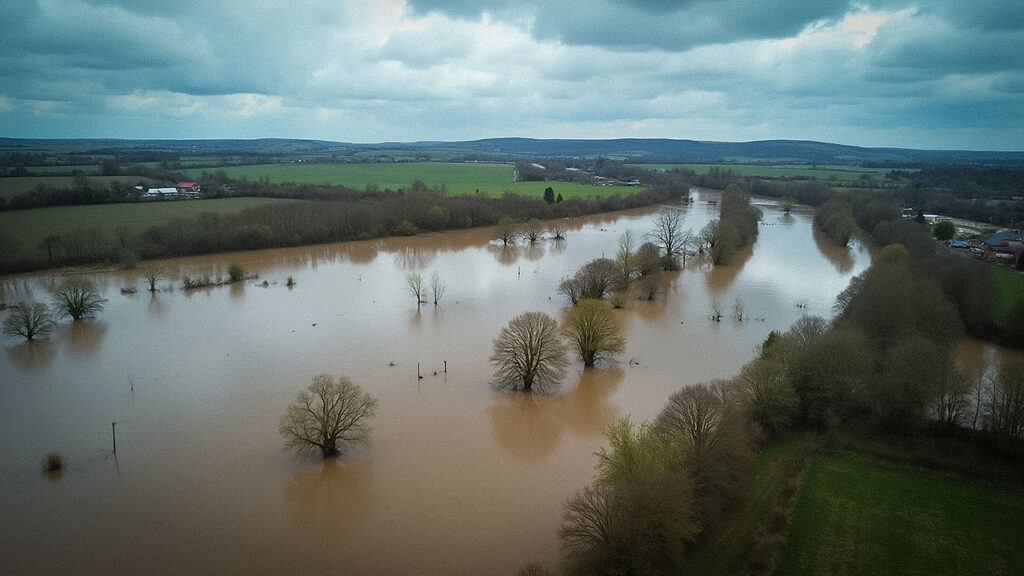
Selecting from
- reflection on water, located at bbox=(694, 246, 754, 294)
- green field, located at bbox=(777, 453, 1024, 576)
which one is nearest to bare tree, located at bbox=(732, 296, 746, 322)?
reflection on water, located at bbox=(694, 246, 754, 294)

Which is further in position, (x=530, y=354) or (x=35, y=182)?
(x=35, y=182)

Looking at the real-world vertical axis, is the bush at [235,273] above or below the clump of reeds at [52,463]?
above

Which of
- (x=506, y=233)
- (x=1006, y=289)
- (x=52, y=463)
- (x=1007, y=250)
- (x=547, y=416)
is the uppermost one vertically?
(x=1007, y=250)

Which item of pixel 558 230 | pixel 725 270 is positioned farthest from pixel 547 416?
pixel 558 230

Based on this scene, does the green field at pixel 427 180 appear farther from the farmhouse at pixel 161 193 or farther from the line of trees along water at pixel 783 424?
the line of trees along water at pixel 783 424

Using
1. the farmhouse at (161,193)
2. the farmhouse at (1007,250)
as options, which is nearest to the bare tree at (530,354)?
the farmhouse at (1007,250)

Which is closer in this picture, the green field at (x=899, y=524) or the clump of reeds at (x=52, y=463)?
the green field at (x=899, y=524)

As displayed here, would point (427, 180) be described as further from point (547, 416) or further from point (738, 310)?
point (547, 416)

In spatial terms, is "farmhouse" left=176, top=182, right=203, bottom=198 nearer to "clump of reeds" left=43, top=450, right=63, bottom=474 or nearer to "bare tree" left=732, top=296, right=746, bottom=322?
"clump of reeds" left=43, top=450, right=63, bottom=474

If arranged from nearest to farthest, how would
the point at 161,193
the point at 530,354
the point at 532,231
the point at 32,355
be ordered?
the point at 530,354, the point at 32,355, the point at 532,231, the point at 161,193
